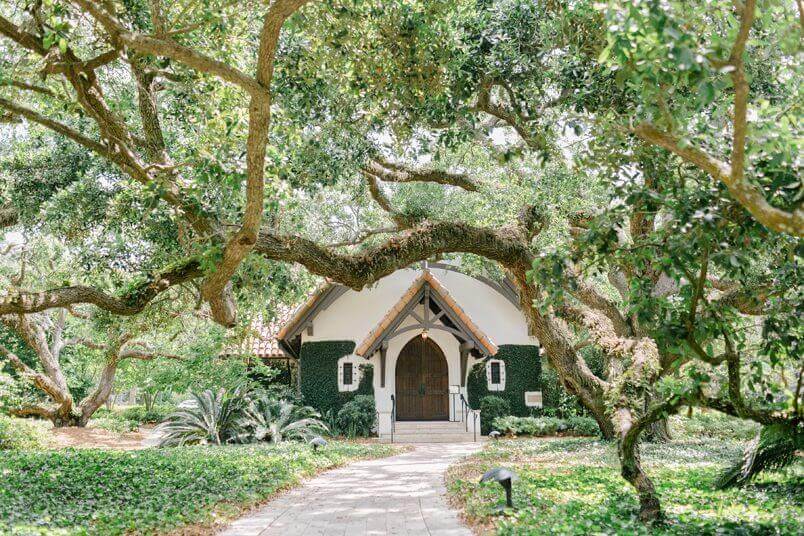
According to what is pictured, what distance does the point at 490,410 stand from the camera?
1889 centimetres

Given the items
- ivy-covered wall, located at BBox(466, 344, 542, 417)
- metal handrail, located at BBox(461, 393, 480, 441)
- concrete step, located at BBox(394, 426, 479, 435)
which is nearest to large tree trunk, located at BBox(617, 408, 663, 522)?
metal handrail, located at BBox(461, 393, 480, 441)

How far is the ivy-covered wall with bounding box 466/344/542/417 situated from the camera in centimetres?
1959

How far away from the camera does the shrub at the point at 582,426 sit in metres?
17.7

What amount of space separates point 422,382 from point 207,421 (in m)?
7.19

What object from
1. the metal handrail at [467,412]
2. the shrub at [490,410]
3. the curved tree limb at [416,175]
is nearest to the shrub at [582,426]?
the shrub at [490,410]

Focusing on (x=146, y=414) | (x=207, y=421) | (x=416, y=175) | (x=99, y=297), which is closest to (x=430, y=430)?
(x=207, y=421)

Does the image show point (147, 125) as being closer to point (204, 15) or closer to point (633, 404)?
point (204, 15)

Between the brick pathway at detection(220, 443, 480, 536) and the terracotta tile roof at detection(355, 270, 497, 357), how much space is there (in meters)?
6.04

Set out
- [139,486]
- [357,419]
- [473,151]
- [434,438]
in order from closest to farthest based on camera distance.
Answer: [139,486]
[473,151]
[434,438]
[357,419]

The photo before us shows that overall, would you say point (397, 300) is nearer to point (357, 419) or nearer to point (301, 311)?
point (301, 311)

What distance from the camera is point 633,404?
Result: 21.9 ft

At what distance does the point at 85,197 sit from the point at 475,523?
8.40 metres

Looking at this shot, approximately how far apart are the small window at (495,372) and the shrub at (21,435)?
12596 millimetres

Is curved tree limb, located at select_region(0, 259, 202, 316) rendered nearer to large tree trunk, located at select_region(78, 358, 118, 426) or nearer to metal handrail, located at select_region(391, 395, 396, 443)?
metal handrail, located at select_region(391, 395, 396, 443)
